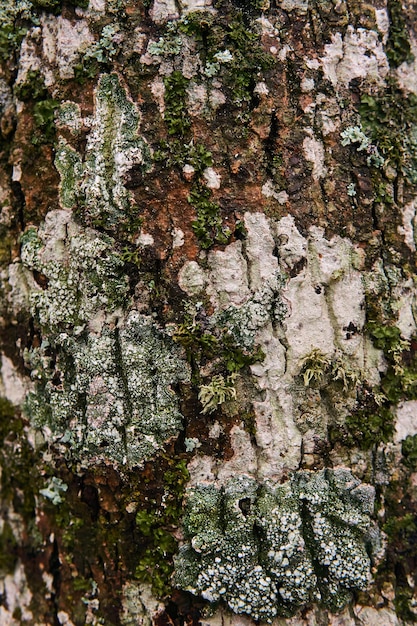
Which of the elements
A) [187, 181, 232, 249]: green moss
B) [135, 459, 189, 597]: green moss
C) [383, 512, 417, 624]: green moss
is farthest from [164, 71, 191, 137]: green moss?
[383, 512, 417, 624]: green moss

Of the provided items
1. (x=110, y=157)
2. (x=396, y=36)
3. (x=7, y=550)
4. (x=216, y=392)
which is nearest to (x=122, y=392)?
(x=216, y=392)

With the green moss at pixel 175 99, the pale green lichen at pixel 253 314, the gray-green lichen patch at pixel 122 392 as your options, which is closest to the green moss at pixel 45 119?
the green moss at pixel 175 99

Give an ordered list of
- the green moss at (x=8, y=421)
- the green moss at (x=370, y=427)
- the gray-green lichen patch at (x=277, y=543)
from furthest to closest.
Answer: the green moss at (x=8, y=421) < the green moss at (x=370, y=427) < the gray-green lichen patch at (x=277, y=543)

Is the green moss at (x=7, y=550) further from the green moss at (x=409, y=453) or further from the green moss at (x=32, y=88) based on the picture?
the green moss at (x=32, y=88)

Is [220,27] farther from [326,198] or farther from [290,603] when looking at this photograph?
[290,603]

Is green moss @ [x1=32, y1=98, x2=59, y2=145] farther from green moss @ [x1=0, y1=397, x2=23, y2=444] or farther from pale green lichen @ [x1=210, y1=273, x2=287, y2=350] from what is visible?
green moss @ [x1=0, y1=397, x2=23, y2=444]

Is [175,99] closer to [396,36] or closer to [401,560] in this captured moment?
[396,36]
